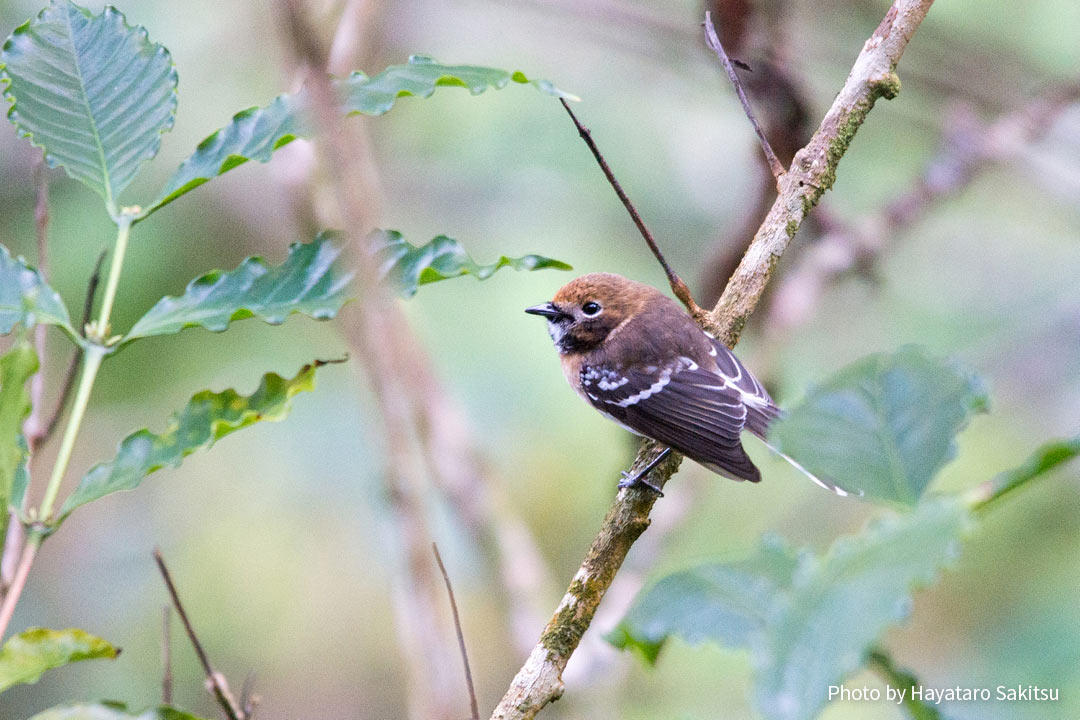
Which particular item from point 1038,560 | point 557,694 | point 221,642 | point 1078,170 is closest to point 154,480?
point 221,642

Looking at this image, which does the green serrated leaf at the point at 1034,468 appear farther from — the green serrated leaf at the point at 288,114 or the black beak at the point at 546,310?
the black beak at the point at 546,310

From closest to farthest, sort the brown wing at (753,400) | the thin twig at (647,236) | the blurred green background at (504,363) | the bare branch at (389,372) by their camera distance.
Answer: the bare branch at (389,372)
the thin twig at (647,236)
the brown wing at (753,400)
the blurred green background at (504,363)

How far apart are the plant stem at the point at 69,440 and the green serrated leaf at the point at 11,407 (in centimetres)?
5

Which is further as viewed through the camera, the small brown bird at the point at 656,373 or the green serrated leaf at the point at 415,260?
the small brown bird at the point at 656,373

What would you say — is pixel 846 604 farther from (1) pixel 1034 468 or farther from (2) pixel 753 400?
(2) pixel 753 400

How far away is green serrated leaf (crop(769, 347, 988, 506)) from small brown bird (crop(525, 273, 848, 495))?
78.6 inches

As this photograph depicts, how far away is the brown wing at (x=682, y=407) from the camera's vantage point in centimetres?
309

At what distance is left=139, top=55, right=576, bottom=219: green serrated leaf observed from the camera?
143 cm

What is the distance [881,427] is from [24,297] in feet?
3.72

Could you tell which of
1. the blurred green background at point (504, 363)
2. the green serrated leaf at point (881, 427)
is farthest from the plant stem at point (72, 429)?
the blurred green background at point (504, 363)

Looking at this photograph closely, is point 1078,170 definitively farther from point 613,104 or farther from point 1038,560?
point 613,104

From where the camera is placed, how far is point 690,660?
452 centimetres

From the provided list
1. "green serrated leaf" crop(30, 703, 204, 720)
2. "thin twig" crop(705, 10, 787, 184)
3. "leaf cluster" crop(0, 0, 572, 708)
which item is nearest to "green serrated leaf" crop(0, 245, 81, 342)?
"leaf cluster" crop(0, 0, 572, 708)

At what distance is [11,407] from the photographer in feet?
3.89
